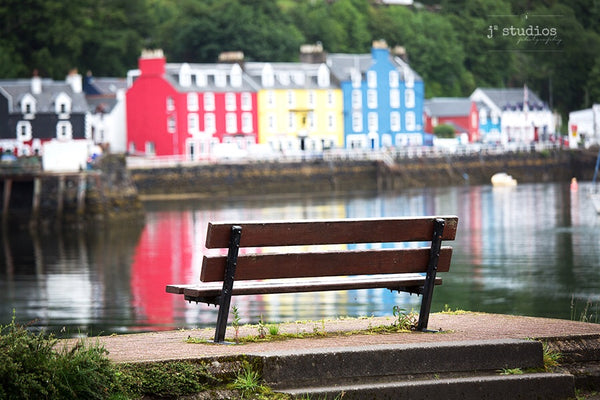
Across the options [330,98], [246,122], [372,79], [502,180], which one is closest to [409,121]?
[372,79]

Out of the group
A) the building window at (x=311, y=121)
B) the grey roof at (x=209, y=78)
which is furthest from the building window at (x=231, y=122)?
the building window at (x=311, y=121)

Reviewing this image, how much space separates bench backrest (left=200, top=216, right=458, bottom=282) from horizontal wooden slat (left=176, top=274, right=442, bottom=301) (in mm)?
113

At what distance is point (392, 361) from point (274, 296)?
15321 millimetres

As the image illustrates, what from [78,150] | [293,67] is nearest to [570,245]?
[78,150]

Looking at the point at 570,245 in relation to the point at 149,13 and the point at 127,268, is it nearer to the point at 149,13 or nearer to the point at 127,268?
the point at 127,268

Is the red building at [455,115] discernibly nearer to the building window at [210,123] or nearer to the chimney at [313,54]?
→ the chimney at [313,54]

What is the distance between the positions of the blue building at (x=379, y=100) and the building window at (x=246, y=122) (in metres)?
7.28

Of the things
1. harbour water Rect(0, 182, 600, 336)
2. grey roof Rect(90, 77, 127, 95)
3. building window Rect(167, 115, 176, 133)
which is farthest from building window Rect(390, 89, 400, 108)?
harbour water Rect(0, 182, 600, 336)

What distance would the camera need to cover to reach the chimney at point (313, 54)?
83.2 m

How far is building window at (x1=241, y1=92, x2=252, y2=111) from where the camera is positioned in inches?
3022

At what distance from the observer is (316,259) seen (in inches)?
311

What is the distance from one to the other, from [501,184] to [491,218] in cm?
2952

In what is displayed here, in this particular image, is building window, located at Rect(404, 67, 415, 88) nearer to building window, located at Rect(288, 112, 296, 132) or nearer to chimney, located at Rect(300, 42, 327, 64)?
chimney, located at Rect(300, 42, 327, 64)

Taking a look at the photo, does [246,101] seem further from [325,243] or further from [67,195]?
[325,243]
